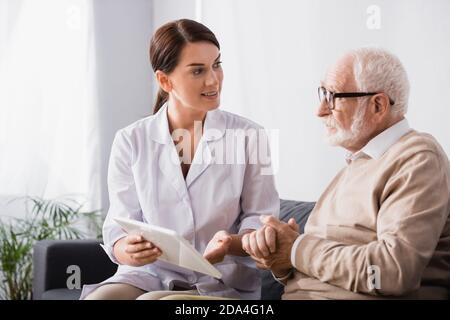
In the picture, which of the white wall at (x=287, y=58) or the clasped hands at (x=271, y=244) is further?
the white wall at (x=287, y=58)

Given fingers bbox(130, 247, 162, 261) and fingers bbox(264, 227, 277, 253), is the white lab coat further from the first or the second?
fingers bbox(264, 227, 277, 253)

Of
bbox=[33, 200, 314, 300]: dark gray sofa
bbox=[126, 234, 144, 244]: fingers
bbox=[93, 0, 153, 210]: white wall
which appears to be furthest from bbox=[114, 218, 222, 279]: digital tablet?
bbox=[93, 0, 153, 210]: white wall

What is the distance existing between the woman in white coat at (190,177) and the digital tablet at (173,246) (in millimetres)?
192

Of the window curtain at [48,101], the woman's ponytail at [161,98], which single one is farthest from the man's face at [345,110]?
the window curtain at [48,101]

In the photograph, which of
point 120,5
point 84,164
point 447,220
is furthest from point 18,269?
point 447,220

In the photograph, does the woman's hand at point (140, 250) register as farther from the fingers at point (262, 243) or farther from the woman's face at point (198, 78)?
the woman's face at point (198, 78)

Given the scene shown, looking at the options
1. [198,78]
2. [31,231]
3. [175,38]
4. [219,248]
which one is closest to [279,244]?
[219,248]

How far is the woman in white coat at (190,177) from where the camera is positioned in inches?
82.3

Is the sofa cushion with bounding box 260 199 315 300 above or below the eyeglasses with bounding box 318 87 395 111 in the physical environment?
below

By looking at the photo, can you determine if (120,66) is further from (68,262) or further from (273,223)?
(273,223)

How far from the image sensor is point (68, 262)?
3.05 m

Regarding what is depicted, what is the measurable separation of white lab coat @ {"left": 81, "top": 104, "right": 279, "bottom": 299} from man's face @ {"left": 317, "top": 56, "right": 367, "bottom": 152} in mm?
347

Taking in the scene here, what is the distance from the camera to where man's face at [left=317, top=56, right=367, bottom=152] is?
1812mm

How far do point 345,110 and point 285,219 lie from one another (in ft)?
3.01
